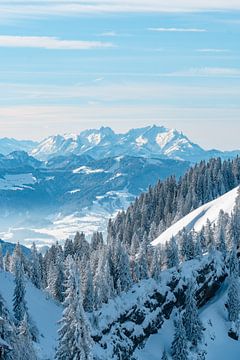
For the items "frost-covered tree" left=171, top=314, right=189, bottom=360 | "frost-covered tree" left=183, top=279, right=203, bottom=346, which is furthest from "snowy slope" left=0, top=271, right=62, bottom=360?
"frost-covered tree" left=183, top=279, right=203, bottom=346

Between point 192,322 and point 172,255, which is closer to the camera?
point 192,322

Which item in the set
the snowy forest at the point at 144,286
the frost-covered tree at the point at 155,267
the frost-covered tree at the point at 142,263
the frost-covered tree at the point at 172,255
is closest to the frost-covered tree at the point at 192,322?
the snowy forest at the point at 144,286

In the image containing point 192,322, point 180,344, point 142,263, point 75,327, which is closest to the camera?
point 75,327

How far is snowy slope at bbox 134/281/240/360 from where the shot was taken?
94500 millimetres

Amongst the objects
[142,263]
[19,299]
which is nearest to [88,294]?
[19,299]

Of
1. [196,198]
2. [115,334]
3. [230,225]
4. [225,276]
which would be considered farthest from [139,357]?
[196,198]

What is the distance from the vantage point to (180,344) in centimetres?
9200

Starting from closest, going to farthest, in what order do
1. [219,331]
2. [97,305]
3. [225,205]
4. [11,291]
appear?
[11,291]
[97,305]
[219,331]
[225,205]

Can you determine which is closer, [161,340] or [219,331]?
[161,340]

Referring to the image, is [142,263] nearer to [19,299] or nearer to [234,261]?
[234,261]

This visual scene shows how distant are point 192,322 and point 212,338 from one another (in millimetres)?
7097

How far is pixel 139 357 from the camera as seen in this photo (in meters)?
90.4

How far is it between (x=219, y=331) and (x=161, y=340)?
13.2m

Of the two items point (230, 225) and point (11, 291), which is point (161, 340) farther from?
point (230, 225)
